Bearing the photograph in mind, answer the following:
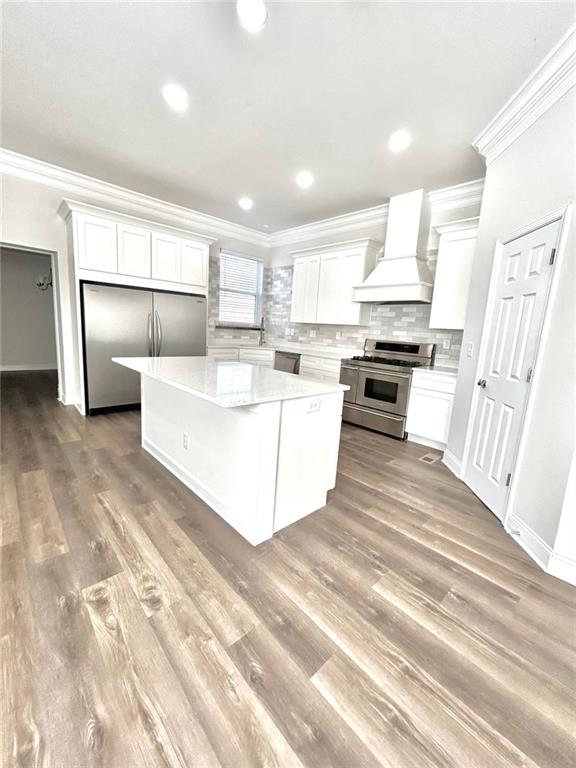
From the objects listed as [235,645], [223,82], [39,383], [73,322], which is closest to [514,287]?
[223,82]

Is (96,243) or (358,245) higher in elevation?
(358,245)

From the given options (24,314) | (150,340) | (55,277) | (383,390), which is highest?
(55,277)

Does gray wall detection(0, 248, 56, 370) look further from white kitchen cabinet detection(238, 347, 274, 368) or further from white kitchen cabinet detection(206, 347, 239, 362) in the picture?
white kitchen cabinet detection(238, 347, 274, 368)

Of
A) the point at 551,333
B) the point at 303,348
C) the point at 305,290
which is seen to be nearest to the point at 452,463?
the point at 551,333

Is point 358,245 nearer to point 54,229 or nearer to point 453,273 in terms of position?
point 453,273

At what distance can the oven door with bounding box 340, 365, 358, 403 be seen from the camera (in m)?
4.26

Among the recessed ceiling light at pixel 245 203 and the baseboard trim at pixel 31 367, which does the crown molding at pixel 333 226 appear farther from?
the baseboard trim at pixel 31 367

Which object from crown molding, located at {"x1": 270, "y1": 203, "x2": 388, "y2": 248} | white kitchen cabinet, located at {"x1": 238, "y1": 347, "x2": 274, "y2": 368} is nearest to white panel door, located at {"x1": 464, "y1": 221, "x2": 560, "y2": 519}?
crown molding, located at {"x1": 270, "y1": 203, "x2": 388, "y2": 248}

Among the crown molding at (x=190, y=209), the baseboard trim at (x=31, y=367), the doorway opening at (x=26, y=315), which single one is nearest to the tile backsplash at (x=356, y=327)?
the crown molding at (x=190, y=209)

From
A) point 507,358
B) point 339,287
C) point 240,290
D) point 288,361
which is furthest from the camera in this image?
point 240,290

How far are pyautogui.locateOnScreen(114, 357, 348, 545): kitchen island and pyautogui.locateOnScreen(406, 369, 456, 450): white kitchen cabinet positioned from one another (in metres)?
1.76

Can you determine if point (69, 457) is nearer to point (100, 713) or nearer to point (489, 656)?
point (100, 713)

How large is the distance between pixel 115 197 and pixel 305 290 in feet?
9.88

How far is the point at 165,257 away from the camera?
4.33 m
